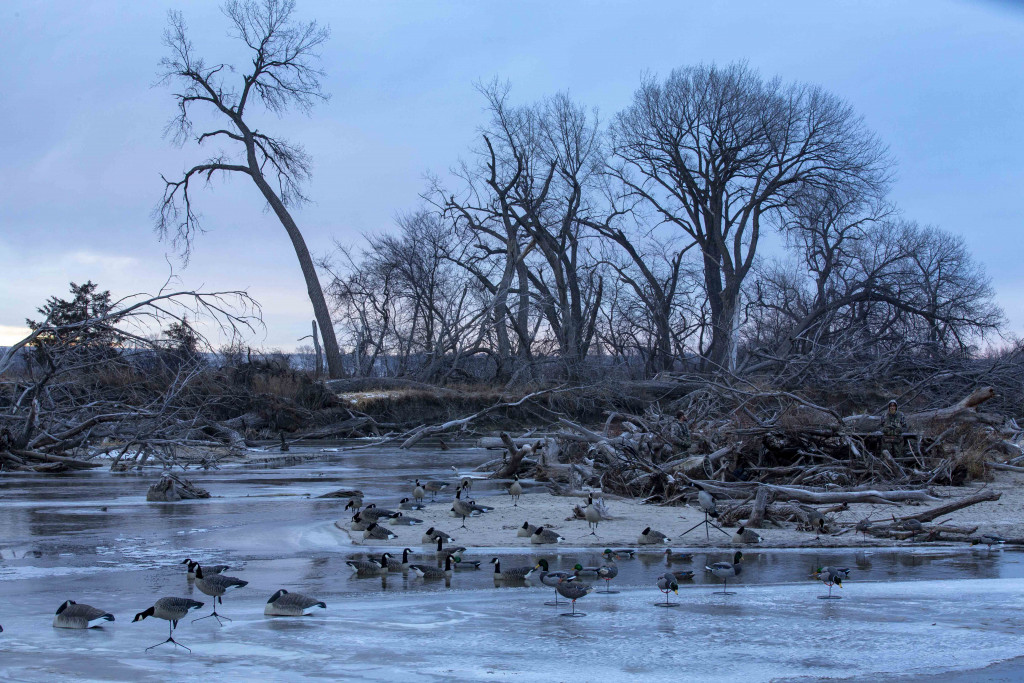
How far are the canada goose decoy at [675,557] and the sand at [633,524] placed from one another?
64cm

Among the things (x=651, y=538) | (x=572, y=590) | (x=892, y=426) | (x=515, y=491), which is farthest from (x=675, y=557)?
(x=892, y=426)

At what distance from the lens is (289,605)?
21.6ft

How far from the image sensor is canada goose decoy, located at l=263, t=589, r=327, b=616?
6.58 meters

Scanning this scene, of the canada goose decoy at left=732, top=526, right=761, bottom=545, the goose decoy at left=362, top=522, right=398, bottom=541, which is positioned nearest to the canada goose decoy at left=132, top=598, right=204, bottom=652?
the goose decoy at left=362, top=522, right=398, bottom=541

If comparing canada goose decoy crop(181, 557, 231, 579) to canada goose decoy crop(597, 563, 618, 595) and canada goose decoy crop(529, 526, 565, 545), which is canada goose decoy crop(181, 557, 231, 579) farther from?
canada goose decoy crop(529, 526, 565, 545)

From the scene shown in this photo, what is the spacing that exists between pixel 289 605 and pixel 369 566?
5.67 ft

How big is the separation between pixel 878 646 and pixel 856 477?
8.43 meters

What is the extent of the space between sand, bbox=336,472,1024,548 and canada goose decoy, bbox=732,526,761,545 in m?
0.09

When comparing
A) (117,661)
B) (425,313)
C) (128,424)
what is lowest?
(117,661)

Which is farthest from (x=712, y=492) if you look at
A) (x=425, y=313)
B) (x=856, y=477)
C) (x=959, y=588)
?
(x=425, y=313)

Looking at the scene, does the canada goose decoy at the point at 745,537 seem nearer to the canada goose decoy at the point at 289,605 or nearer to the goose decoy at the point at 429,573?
the goose decoy at the point at 429,573

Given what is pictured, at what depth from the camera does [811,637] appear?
612cm

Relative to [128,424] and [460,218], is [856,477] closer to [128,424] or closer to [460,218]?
[128,424]

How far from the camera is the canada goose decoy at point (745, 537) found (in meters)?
9.64
